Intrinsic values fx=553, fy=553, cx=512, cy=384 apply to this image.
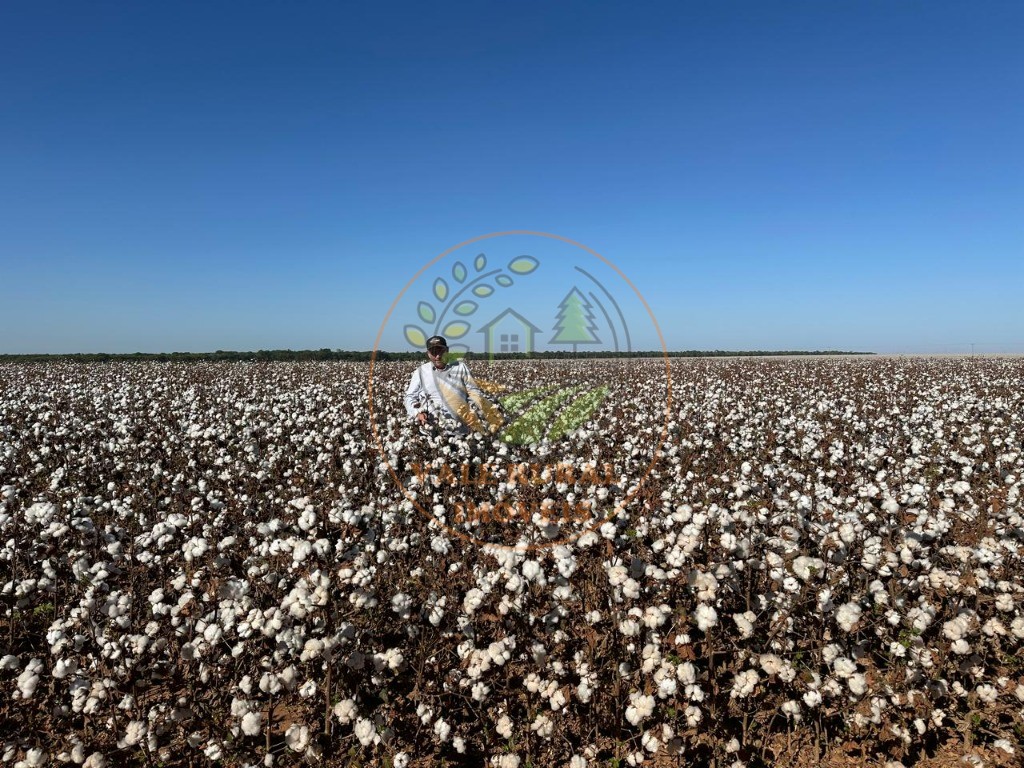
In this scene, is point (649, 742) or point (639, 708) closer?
point (639, 708)

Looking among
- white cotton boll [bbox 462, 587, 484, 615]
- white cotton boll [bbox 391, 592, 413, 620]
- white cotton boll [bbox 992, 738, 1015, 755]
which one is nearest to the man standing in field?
white cotton boll [bbox 391, 592, 413, 620]

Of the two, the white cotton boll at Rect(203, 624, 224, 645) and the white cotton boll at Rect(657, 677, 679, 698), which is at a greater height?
the white cotton boll at Rect(203, 624, 224, 645)

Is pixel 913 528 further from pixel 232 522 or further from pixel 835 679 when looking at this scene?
pixel 232 522

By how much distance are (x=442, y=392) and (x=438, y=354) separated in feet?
2.48

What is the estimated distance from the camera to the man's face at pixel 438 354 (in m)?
9.05

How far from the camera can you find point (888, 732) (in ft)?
11.7

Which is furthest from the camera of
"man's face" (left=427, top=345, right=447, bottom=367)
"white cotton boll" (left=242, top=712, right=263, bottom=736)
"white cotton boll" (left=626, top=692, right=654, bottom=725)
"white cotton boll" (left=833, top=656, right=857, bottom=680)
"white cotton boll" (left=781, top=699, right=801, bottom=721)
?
"man's face" (left=427, top=345, right=447, bottom=367)

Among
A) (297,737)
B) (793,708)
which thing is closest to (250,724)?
(297,737)

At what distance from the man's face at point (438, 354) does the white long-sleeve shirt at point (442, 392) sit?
0.17 meters

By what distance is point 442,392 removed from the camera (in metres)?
9.60

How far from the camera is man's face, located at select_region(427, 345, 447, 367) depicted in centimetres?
905

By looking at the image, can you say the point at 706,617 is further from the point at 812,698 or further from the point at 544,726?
the point at 544,726

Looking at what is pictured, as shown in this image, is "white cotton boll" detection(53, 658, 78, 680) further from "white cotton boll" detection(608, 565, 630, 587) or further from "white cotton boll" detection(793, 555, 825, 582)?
"white cotton boll" detection(793, 555, 825, 582)

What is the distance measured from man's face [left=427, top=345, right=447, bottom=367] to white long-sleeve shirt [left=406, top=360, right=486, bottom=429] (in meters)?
0.17
